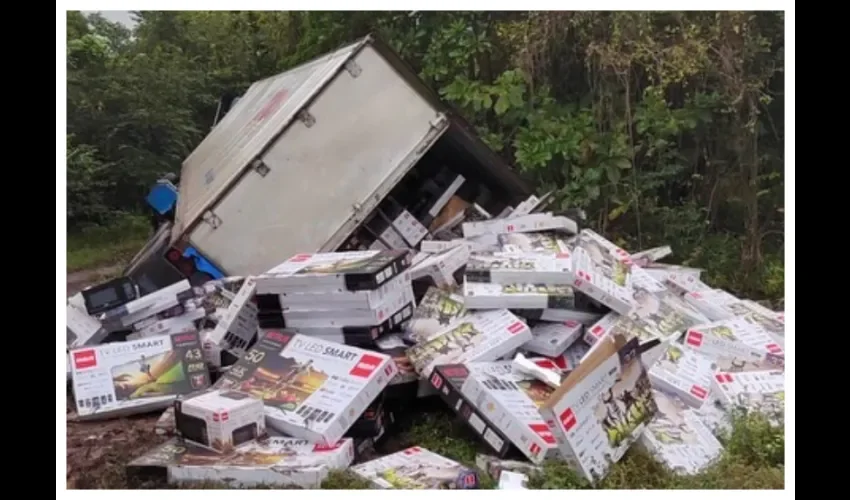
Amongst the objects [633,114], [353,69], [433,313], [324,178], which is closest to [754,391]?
[433,313]

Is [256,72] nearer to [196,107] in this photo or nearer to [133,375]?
[196,107]

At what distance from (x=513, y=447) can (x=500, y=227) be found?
5.99 feet

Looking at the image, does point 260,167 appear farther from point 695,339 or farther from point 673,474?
point 673,474

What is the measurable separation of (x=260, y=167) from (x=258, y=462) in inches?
81.9

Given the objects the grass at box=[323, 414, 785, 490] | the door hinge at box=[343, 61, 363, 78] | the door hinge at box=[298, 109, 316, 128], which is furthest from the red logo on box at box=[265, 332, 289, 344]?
the door hinge at box=[343, 61, 363, 78]

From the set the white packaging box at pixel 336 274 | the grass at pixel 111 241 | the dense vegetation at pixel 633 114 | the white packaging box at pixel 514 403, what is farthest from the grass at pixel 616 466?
the grass at pixel 111 241

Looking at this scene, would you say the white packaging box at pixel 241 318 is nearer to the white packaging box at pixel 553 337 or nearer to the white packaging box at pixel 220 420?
the white packaging box at pixel 220 420

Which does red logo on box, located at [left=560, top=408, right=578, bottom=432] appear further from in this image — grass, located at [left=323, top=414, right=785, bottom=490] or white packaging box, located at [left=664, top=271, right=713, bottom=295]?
white packaging box, located at [left=664, top=271, right=713, bottom=295]

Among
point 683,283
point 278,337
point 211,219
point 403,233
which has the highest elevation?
point 211,219

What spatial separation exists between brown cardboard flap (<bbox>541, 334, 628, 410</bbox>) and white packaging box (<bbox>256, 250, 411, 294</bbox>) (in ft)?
3.46

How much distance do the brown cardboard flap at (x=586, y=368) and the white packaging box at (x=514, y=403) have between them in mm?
209

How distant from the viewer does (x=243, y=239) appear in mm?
4582

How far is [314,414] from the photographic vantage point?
3211 millimetres
